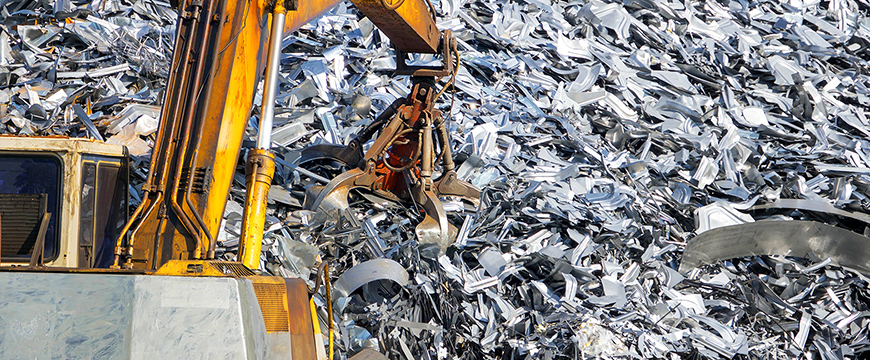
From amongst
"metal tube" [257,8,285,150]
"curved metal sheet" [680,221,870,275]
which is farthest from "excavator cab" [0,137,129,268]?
"curved metal sheet" [680,221,870,275]

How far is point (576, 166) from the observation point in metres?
5.98

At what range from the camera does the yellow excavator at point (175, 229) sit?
1.70m

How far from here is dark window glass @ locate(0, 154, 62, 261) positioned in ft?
9.80

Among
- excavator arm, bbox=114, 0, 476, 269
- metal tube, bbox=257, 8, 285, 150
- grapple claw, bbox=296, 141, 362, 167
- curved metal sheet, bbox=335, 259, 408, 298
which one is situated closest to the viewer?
excavator arm, bbox=114, 0, 476, 269

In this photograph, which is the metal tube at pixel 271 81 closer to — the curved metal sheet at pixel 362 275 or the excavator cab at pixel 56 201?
the excavator cab at pixel 56 201

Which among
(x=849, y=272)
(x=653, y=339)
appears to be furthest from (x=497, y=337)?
(x=849, y=272)

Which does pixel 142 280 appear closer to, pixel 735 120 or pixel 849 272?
pixel 849 272

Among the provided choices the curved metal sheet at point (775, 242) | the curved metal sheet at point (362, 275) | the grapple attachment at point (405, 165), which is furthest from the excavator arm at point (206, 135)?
the curved metal sheet at point (775, 242)

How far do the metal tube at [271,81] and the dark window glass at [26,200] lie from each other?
Result: 3.33 feet

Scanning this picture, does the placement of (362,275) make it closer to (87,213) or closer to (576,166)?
(87,213)

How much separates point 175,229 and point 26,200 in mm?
857

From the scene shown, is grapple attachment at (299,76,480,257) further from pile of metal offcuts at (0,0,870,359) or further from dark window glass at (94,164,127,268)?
dark window glass at (94,164,127,268)

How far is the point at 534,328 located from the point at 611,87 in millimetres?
3730

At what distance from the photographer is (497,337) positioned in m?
4.20
